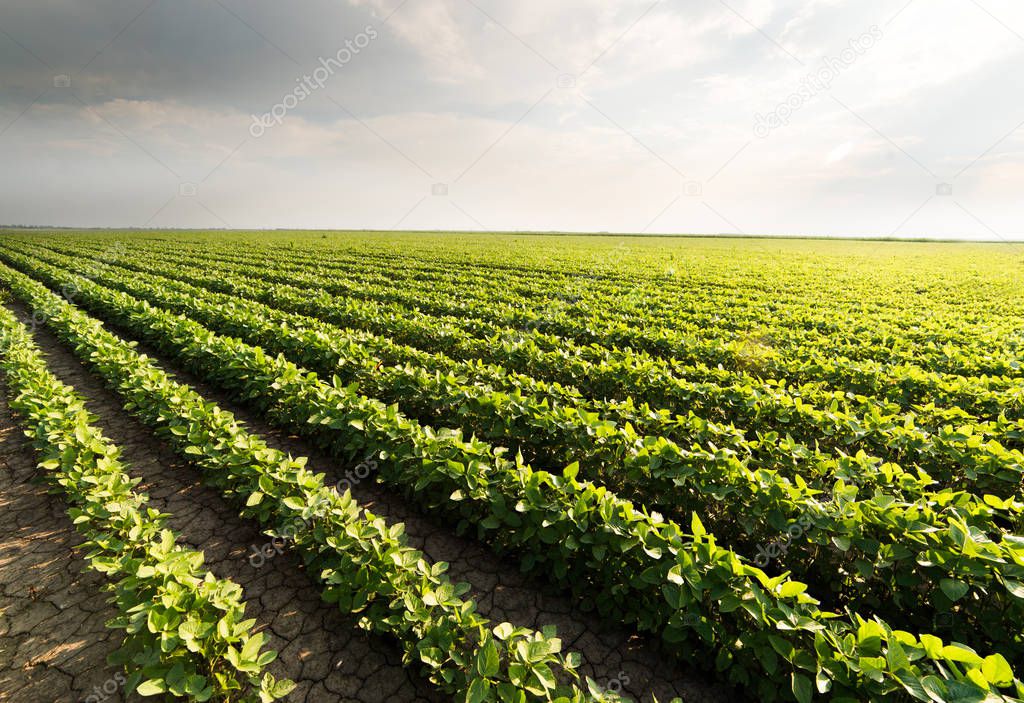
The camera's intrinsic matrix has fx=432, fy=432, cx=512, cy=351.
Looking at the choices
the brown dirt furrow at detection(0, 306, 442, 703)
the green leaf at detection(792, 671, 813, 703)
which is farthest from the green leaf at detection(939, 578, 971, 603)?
the brown dirt furrow at detection(0, 306, 442, 703)

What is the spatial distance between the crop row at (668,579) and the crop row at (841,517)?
0.40m

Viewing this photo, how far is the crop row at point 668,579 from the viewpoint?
7.41 feet

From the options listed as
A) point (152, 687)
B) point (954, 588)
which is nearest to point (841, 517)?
point (954, 588)

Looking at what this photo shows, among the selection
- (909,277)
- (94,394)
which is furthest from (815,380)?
(909,277)

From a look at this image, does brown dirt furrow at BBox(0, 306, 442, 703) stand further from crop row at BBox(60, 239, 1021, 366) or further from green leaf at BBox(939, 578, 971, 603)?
crop row at BBox(60, 239, 1021, 366)

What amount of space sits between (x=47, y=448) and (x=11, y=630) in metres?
2.35

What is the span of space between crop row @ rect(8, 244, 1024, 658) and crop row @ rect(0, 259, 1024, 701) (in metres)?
0.40

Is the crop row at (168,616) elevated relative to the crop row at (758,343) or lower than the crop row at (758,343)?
lower

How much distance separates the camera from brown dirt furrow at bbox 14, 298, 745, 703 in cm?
307

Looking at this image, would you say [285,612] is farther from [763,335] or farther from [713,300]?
[713,300]

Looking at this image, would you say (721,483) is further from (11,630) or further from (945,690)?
(11,630)

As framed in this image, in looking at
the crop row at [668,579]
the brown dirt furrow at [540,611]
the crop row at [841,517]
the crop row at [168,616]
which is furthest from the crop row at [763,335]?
the crop row at [168,616]

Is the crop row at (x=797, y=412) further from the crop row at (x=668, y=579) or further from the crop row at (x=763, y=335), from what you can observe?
the crop row at (x=668, y=579)

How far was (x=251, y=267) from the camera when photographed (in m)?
25.0
